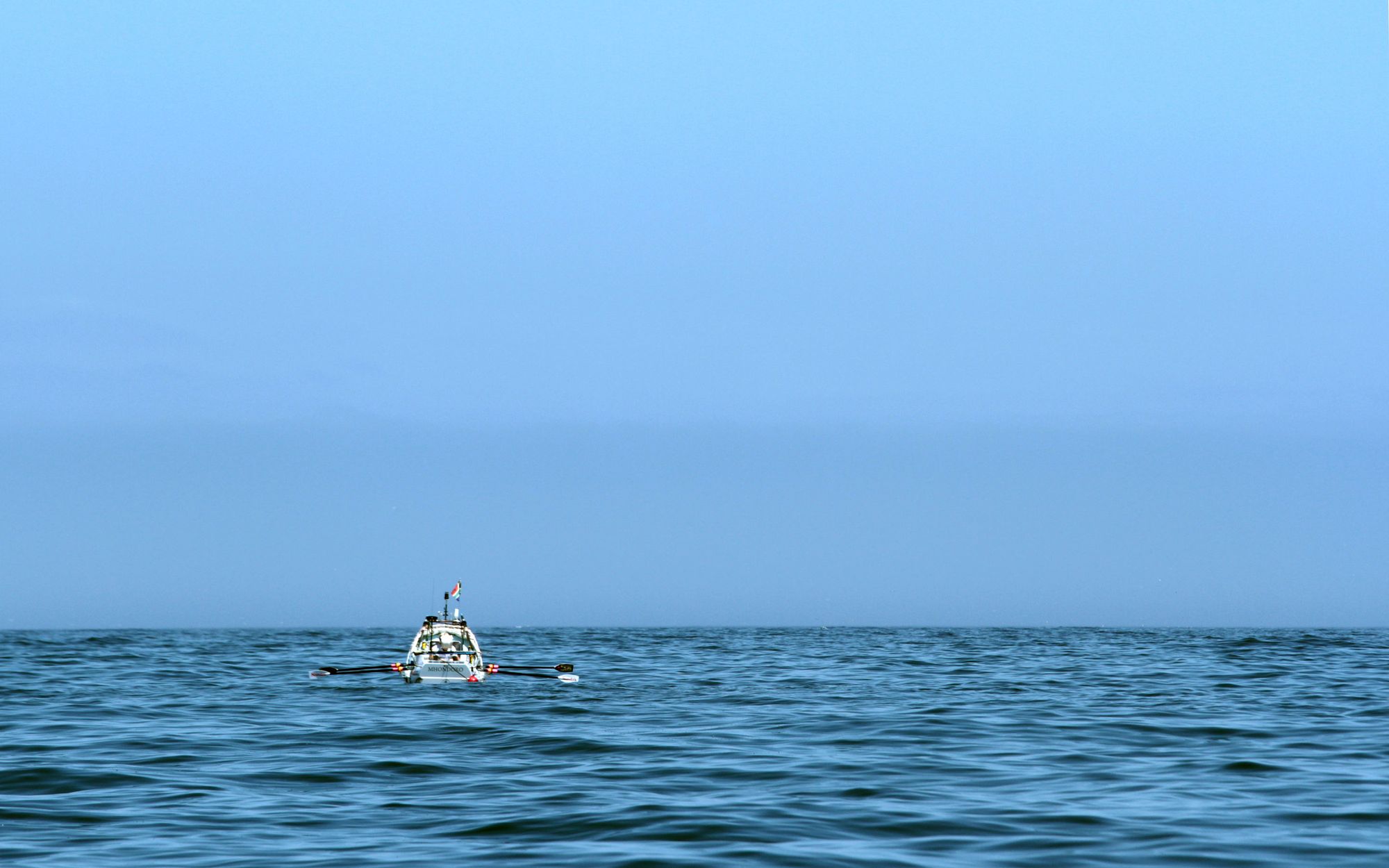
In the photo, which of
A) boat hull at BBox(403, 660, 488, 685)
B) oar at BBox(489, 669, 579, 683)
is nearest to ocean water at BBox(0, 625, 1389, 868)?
oar at BBox(489, 669, 579, 683)

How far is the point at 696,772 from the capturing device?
87.4ft

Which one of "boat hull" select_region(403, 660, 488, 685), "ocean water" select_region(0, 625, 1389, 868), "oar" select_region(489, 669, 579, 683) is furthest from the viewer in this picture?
"oar" select_region(489, 669, 579, 683)

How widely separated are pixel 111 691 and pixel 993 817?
123ft

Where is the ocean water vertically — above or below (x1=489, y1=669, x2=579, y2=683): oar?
below

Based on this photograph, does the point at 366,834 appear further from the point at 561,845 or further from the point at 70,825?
the point at 70,825

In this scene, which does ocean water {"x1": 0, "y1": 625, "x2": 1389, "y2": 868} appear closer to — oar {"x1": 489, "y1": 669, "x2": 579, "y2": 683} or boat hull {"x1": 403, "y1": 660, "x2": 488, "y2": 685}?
oar {"x1": 489, "y1": 669, "x2": 579, "y2": 683}

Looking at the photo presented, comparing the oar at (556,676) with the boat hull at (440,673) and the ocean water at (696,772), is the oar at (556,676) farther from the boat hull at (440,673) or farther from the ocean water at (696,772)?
the boat hull at (440,673)

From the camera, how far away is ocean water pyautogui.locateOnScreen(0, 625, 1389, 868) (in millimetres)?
18938

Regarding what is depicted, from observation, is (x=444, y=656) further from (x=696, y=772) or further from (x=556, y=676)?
(x=696, y=772)

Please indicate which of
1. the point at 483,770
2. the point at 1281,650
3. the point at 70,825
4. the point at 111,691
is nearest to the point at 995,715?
the point at 483,770

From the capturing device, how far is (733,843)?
1914 centimetres

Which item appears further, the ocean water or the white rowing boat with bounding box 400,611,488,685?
the white rowing boat with bounding box 400,611,488,685

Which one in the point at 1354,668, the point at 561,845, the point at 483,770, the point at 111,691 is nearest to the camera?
the point at 561,845

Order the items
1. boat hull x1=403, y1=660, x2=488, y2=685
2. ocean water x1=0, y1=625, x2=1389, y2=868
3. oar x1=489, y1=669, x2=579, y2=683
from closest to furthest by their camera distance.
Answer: ocean water x1=0, y1=625, x2=1389, y2=868, boat hull x1=403, y1=660, x2=488, y2=685, oar x1=489, y1=669, x2=579, y2=683
